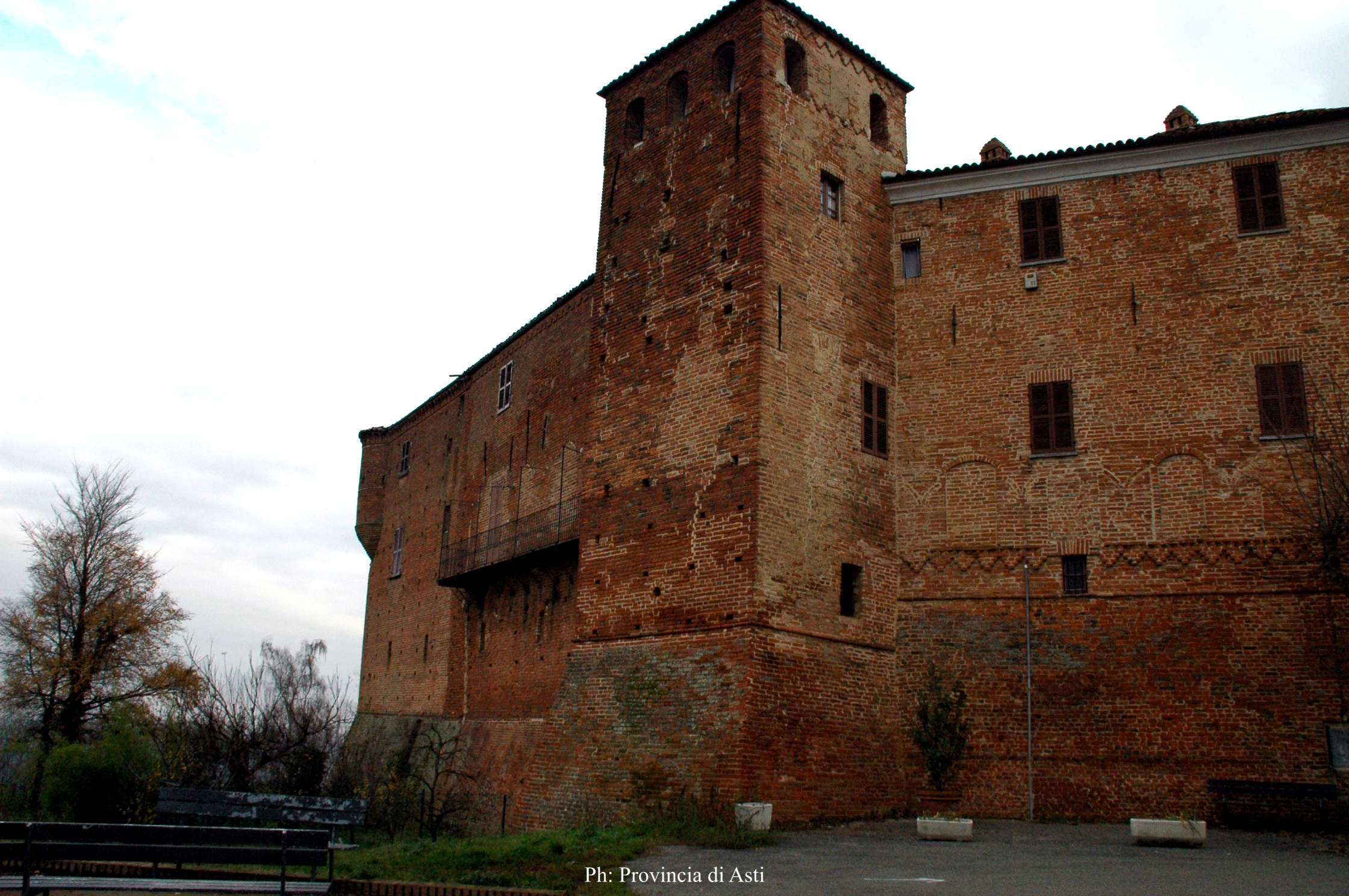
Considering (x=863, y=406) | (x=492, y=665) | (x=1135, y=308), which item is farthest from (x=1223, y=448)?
(x=492, y=665)

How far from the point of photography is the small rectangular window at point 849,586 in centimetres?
1505

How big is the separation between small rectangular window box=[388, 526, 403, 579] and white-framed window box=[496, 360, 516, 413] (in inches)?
286

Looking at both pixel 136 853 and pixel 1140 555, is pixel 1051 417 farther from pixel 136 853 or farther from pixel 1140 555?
pixel 136 853

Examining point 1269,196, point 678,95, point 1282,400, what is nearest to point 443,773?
point 678,95

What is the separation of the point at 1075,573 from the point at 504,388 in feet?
45.9

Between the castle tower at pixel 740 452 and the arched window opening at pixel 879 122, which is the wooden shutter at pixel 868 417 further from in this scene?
the arched window opening at pixel 879 122

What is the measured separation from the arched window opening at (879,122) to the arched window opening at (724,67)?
266cm

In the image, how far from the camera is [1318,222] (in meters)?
14.8

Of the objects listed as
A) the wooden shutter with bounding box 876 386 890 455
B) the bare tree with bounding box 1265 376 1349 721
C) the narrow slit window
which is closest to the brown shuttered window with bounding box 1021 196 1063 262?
the wooden shutter with bounding box 876 386 890 455

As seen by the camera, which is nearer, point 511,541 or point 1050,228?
point 1050,228

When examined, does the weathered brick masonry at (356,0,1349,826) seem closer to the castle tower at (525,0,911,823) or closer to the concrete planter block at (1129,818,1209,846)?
the castle tower at (525,0,911,823)

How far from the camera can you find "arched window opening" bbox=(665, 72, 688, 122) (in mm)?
17375

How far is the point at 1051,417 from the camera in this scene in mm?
15602

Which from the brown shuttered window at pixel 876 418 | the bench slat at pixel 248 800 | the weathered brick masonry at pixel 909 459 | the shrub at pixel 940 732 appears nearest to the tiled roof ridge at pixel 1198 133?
the weathered brick masonry at pixel 909 459
